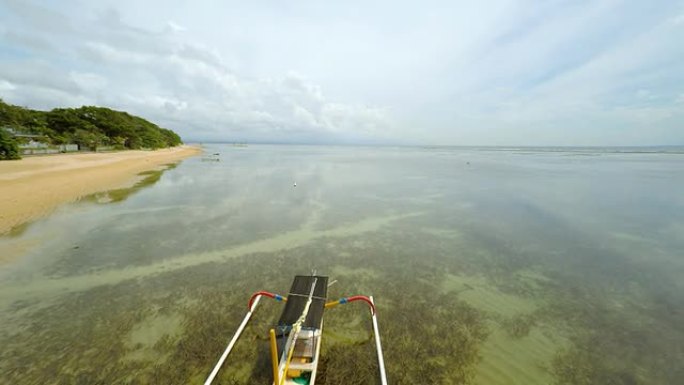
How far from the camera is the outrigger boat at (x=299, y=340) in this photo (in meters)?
4.07

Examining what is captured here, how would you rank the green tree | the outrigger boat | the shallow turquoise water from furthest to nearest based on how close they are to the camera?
1. the green tree
2. the shallow turquoise water
3. the outrigger boat

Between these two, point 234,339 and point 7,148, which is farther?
point 7,148

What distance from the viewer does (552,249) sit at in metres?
10.5

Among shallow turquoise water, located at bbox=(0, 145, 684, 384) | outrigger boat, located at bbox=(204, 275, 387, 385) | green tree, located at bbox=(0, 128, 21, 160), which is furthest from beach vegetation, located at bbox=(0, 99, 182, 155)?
outrigger boat, located at bbox=(204, 275, 387, 385)

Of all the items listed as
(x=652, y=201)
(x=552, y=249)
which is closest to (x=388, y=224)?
(x=552, y=249)

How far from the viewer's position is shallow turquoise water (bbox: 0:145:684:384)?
5.02 m

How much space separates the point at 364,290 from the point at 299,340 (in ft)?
10.7

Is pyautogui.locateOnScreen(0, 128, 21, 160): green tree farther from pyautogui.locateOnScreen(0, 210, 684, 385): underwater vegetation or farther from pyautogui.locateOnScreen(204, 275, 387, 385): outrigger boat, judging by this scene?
pyautogui.locateOnScreen(204, 275, 387, 385): outrigger boat

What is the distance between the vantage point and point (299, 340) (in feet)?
15.6

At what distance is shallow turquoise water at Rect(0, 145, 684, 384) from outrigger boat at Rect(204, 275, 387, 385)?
0.65 meters

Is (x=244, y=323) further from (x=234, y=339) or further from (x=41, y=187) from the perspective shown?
(x=41, y=187)

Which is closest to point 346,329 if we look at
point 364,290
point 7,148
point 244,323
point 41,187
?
point 364,290

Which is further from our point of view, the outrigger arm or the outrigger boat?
the outrigger arm

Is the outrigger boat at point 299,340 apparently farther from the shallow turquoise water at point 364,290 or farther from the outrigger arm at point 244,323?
the shallow turquoise water at point 364,290
